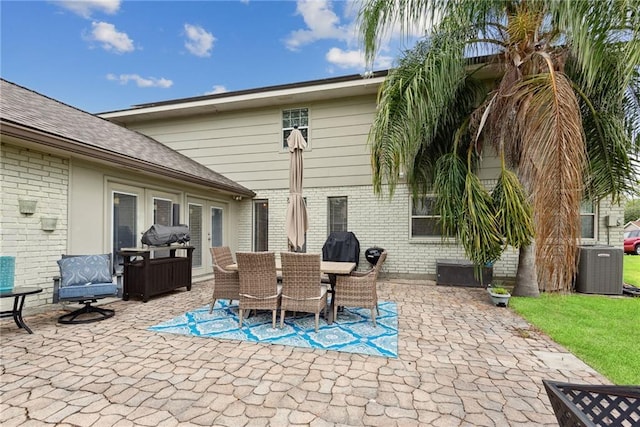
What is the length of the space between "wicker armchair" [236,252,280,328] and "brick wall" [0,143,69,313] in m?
3.61

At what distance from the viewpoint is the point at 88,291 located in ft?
14.9

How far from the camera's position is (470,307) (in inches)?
223

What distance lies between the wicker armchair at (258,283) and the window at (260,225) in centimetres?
542

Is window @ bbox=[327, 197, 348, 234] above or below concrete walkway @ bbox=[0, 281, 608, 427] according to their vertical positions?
above

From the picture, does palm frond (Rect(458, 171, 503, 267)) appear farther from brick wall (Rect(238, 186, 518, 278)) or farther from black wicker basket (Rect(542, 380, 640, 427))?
black wicker basket (Rect(542, 380, 640, 427))

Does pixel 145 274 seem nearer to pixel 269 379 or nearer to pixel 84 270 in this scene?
pixel 84 270

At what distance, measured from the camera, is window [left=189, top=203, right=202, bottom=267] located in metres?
Answer: 8.35

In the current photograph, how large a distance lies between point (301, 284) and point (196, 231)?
17.8 ft

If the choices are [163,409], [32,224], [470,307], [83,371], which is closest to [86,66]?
[32,224]

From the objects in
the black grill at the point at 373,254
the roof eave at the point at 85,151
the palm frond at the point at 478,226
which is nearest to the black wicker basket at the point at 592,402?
the palm frond at the point at 478,226

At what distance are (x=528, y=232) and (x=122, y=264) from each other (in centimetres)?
811

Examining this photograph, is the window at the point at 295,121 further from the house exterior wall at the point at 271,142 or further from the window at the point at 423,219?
the window at the point at 423,219

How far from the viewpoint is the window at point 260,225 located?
388 inches

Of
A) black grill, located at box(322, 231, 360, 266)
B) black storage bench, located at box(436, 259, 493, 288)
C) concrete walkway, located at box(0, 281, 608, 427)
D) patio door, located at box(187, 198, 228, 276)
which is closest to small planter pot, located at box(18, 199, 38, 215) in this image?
concrete walkway, located at box(0, 281, 608, 427)
